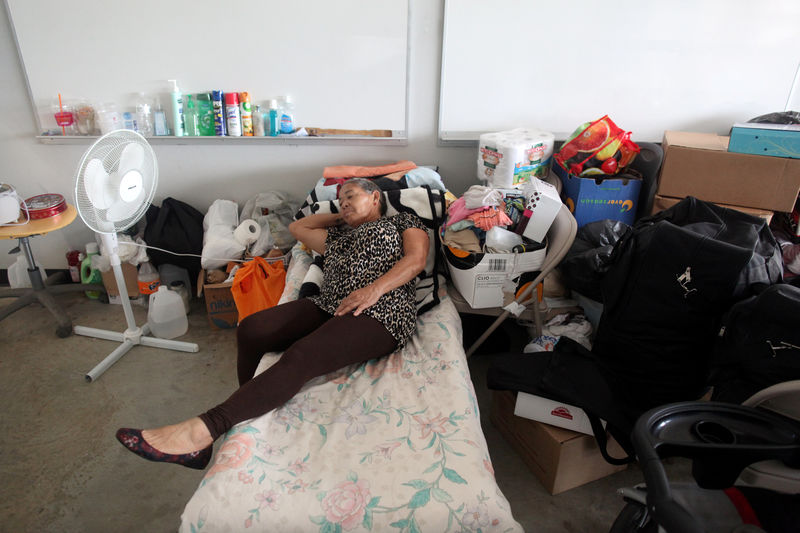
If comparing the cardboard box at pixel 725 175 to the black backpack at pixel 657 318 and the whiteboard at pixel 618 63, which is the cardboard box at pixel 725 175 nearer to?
the whiteboard at pixel 618 63

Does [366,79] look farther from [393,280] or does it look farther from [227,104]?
[393,280]

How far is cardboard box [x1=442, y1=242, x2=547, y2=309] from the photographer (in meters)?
1.87

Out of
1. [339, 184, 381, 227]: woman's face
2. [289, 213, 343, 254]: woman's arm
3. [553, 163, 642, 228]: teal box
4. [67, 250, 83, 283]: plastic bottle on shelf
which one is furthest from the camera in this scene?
[67, 250, 83, 283]: plastic bottle on shelf

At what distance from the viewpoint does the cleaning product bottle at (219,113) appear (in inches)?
105

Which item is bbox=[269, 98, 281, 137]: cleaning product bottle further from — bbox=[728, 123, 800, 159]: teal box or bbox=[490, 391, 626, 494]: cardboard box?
bbox=[728, 123, 800, 159]: teal box

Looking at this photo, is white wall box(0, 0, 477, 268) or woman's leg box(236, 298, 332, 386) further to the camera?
white wall box(0, 0, 477, 268)

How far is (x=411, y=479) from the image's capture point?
47.3 inches

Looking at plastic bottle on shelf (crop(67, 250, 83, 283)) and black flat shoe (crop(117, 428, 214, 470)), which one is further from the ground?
black flat shoe (crop(117, 428, 214, 470))

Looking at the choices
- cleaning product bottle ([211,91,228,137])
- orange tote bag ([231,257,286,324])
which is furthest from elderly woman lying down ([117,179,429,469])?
cleaning product bottle ([211,91,228,137])

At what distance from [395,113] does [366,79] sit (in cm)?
24

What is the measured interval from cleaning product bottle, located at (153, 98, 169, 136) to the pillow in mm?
1115

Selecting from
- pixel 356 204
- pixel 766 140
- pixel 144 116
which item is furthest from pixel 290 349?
pixel 766 140

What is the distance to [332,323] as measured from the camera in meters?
1.70

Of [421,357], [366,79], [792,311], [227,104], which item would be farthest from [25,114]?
[792,311]
